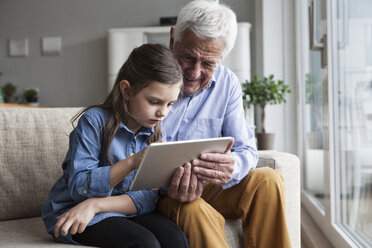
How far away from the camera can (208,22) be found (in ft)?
4.95

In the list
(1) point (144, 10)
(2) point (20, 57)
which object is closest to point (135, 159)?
(1) point (144, 10)

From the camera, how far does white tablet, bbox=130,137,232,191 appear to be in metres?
1.12

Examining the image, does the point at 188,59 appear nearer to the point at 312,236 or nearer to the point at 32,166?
the point at 32,166

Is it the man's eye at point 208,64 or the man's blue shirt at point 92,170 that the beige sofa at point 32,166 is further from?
the man's eye at point 208,64

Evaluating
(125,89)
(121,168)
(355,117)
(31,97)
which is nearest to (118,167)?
(121,168)

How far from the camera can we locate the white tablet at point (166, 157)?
3.67ft

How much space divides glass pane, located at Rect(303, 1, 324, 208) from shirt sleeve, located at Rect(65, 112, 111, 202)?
177cm

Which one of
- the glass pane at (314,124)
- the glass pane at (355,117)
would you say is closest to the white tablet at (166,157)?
the glass pane at (355,117)

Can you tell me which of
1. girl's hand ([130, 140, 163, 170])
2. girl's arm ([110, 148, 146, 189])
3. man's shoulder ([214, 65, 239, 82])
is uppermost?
man's shoulder ([214, 65, 239, 82])

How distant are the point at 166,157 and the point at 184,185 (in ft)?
0.48

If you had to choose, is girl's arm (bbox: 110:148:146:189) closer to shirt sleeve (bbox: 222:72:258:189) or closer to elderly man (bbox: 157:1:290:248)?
elderly man (bbox: 157:1:290:248)

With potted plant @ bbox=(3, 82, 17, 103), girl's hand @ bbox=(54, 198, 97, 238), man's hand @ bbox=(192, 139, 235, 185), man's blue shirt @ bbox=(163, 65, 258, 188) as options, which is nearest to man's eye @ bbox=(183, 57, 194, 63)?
man's blue shirt @ bbox=(163, 65, 258, 188)

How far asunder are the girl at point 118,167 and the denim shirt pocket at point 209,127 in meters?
0.26

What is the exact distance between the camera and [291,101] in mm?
4102
